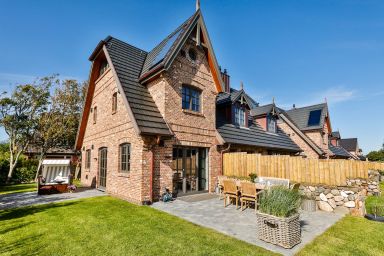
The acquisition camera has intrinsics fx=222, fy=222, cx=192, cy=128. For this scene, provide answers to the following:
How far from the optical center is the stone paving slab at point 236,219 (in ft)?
19.6

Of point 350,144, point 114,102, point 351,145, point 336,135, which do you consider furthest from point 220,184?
point 350,144

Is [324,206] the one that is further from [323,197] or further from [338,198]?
[338,198]

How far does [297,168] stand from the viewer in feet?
35.5

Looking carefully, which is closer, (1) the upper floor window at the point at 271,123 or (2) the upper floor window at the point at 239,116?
(2) the upper floor window at the point at 239,116

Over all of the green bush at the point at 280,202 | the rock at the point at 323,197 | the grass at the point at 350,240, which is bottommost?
the grass at the point at 350,240

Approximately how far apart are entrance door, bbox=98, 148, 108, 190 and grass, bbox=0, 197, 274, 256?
481 centimetres

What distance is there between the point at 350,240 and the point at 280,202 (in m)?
2.34

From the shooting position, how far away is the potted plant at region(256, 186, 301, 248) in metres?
5.46

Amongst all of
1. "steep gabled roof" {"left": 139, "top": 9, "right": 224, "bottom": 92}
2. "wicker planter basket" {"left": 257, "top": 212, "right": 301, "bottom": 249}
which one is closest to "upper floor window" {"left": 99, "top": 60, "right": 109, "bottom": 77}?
"steep gabled roof" {"left": 139, "top": 9, "right": 224, "bottom": 92}

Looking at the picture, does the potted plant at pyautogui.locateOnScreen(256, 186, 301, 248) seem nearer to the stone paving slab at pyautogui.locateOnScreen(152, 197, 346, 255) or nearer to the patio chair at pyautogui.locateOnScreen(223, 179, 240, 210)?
the stone paving slab at pyautogui.locateOnScreen(152, 197, 346, 255)

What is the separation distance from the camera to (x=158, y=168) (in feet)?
33.8

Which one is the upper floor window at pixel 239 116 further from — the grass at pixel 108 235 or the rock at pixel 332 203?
the grass at pixel 108 235

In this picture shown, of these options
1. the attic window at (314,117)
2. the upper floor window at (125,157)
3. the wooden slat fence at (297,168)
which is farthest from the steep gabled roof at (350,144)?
the upper floor window at (125,157)

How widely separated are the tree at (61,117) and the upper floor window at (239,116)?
1823cm
